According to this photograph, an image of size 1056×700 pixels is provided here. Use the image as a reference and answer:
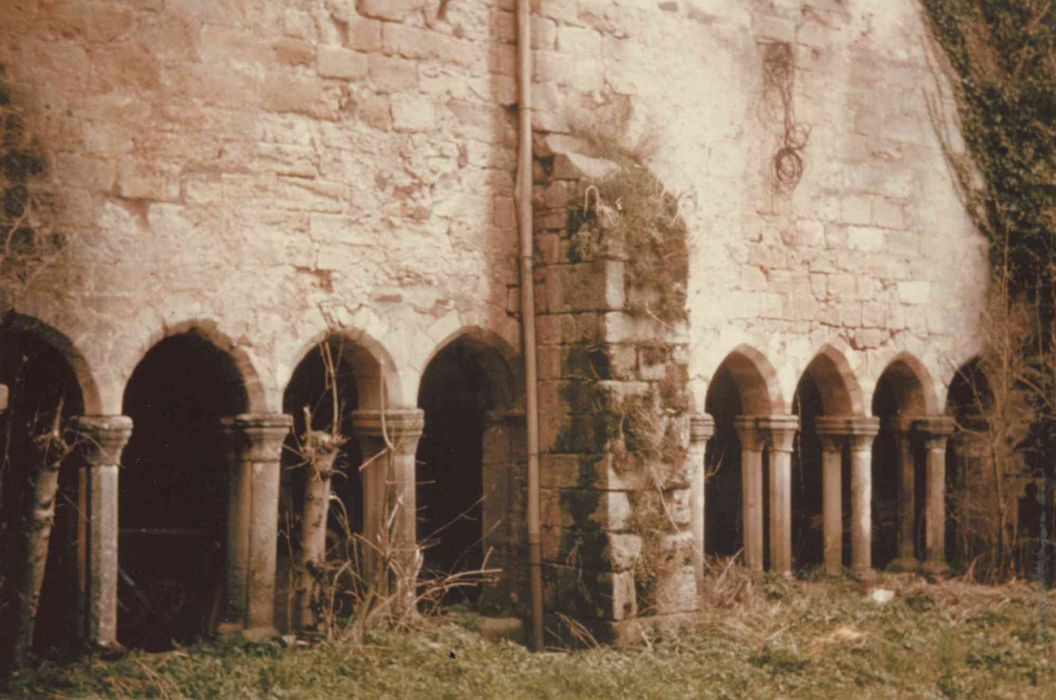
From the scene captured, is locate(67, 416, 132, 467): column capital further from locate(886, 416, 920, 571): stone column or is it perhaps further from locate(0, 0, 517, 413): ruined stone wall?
locate(886, 416, 920, 571): stone column

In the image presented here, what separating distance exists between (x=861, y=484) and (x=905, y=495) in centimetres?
64

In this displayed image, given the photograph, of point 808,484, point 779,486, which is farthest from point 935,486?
point 779,486

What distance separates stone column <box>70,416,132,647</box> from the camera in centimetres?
773

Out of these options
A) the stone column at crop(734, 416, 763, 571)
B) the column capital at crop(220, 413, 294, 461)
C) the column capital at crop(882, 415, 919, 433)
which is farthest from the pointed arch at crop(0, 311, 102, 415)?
the column capital at crop(882, 415, 919, 433)

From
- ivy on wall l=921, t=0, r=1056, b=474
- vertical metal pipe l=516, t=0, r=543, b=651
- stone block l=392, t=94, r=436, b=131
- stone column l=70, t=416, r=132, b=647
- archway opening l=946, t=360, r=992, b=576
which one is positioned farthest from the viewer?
ivy on wall l=921, t=0, r=1056, b=474

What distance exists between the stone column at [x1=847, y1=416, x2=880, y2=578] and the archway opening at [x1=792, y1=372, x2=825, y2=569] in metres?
1.34

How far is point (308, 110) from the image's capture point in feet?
28.3

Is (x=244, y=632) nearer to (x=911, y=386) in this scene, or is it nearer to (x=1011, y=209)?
(x=911, y=386)

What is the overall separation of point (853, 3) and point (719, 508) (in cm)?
428

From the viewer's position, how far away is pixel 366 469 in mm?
8961

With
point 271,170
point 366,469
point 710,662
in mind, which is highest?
point 271,170

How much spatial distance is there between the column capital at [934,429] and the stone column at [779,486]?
4.67 ft

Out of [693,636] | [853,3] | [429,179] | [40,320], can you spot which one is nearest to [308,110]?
[429,179]

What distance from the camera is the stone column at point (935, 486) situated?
1188 cm
